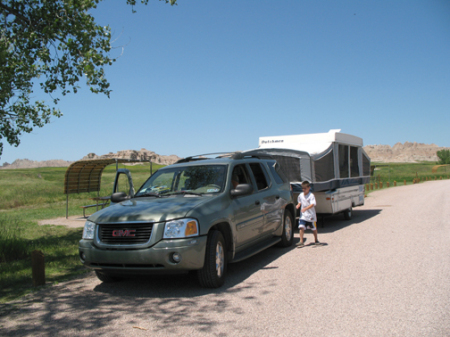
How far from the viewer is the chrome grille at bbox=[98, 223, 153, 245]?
18.6ft

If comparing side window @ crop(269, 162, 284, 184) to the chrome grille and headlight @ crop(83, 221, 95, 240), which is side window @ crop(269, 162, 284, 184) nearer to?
the chrome grille

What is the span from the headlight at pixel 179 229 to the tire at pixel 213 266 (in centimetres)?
41

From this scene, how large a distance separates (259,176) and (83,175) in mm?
11190

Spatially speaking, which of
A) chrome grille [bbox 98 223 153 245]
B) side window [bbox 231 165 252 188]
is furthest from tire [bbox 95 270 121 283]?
side window [bbox 231 165 252 188]

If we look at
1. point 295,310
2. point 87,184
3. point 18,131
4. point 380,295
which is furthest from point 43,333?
point 87,184

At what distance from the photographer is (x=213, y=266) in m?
5.91

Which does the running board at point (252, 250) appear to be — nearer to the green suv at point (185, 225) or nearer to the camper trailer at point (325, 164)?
the green suv at point (185, 225)

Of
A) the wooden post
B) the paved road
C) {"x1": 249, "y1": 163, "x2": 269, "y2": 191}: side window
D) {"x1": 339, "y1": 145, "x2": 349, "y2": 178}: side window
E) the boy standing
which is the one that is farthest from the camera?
{"x1": 339, "y1": 145, "x2": 349, "y2": 178}: side window

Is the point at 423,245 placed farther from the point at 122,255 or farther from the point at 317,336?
the point at 122,255

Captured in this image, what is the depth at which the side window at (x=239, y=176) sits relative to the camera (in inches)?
291

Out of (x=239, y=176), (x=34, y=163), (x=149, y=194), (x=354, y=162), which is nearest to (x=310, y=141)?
(x=354, y=162)

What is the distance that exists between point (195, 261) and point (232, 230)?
109 cm

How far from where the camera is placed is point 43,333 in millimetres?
4422

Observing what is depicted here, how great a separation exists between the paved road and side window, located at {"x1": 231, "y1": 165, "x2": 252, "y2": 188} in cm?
155
